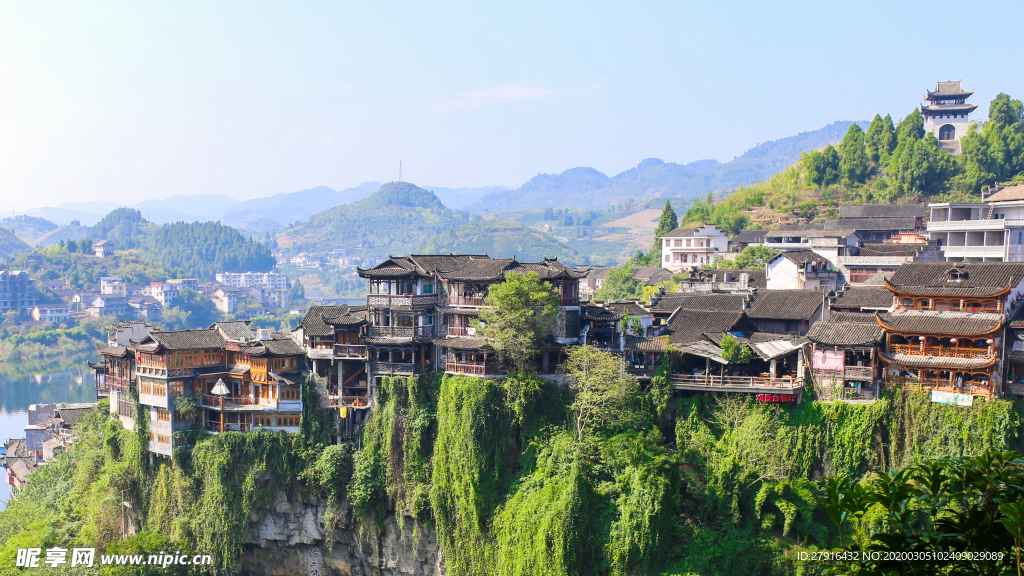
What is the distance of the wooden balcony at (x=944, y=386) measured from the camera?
27594 millimetres

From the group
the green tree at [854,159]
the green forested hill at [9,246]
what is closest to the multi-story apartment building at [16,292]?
the green forested hill at [9,246]

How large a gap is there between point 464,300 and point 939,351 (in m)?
18.5

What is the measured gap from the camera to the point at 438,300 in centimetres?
3628

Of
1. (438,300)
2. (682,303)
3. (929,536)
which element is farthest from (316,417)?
(929,536)

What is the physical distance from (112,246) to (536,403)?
473 feet

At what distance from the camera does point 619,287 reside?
206 feet

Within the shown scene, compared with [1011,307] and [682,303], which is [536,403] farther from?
[1011,307]

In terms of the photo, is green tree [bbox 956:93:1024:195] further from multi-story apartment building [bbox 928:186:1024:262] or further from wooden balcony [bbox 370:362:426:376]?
wooden balcony [bbox 370:362:426:376]

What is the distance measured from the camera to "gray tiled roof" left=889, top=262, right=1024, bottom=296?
29214mm

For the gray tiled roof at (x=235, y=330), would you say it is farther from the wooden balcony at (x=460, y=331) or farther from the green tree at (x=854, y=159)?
the green tree at (x=854, y=159)

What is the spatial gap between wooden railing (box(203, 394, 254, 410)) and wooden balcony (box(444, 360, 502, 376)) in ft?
34.4

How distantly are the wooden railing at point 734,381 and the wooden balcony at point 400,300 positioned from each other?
11.2 meters

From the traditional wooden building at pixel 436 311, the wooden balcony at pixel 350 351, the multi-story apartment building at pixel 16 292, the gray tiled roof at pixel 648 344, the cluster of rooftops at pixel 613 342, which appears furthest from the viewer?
the multi-story apartment building at pixel 16 292

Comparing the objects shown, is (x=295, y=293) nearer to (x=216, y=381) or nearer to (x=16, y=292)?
(x=16, y=292)
